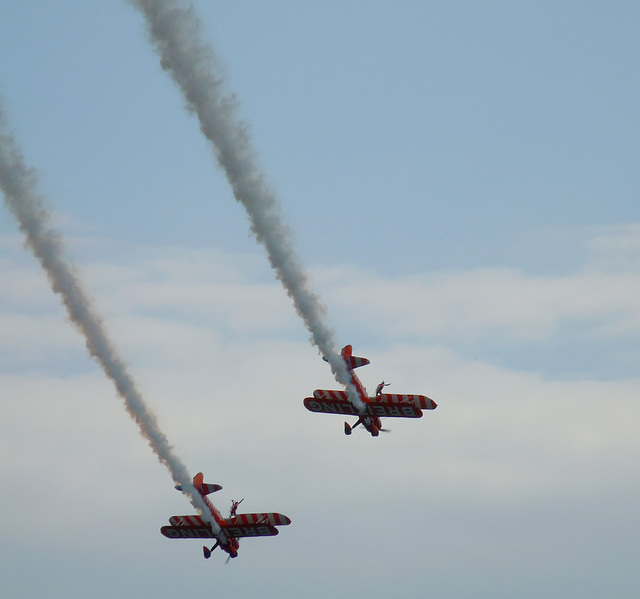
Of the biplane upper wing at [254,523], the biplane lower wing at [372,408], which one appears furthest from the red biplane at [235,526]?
the biplane lower wing at [372,408]

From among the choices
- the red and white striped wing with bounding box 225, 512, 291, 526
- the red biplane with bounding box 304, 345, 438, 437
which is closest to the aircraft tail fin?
the red biplane with bounding box 304, 345, 438, 437

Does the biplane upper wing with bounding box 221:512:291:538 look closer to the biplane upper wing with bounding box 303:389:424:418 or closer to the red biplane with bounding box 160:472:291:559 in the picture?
the red biplane with bounding box 160:472:291:559

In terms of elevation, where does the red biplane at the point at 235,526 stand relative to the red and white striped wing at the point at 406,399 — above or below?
below

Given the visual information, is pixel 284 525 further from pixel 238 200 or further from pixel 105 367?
pixel 238 200

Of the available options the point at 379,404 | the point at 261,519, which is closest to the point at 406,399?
the point at 379,404

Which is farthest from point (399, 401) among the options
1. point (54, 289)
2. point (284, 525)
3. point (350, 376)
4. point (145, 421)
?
point (54, 289)

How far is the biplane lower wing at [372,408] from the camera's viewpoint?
77.0 meters

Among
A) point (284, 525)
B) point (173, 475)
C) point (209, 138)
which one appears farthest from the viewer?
point (284, 525)

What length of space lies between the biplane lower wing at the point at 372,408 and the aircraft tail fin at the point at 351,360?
2.99m

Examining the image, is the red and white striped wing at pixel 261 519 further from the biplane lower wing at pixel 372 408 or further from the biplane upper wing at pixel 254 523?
the biplane lower wing at pixel 372 408

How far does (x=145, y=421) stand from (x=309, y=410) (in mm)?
10631

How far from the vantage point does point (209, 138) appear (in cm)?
6378

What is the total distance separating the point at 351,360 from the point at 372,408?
154 inches

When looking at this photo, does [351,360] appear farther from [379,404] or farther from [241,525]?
[241,525]
